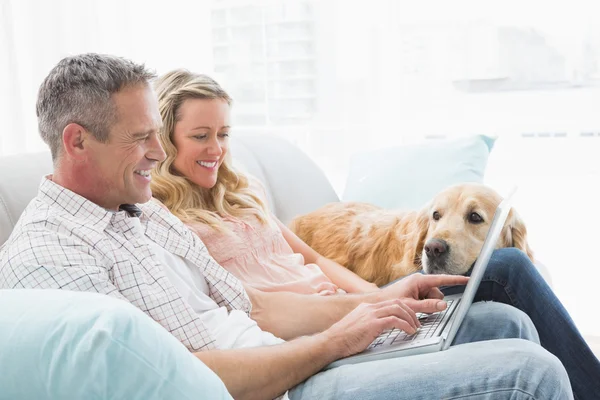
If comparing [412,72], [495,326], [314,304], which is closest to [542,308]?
[495,326]

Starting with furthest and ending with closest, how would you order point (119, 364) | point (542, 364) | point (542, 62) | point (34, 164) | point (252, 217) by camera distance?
point (542, 62) < point (252, 217) < point (34, 164) < point (542, 364) < point (119, 364)

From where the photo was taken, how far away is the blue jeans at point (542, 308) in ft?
5.24

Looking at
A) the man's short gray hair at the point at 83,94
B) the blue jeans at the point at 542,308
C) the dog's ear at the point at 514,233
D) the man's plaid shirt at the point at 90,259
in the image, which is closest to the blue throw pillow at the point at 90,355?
the man's plaid shirt at the point at 90,259

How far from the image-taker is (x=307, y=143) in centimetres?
364

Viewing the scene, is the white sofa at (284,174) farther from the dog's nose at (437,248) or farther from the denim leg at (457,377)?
the denim leg at (457,377)

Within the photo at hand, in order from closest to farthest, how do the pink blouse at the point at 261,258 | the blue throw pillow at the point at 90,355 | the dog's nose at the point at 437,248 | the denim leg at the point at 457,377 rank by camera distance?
1. the blue throw pillow at the point at 90,355
2. the denim leg at the point at 457,377
3. the pink blouse at the point at 261,258
4. the dog's nose at the point at 437,248

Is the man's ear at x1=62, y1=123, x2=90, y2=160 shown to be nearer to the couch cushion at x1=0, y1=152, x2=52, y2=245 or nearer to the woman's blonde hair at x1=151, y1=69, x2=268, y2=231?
the couch cushion at x1=0, y1=152, x2=52, y2=245

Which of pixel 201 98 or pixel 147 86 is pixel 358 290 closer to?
pixel 201 98

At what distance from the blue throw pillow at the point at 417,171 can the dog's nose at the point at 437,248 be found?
0.99 ft

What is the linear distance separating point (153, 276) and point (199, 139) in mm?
550

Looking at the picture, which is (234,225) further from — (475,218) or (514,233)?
(514,233)

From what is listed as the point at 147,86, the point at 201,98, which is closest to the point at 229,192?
the point at 201,98

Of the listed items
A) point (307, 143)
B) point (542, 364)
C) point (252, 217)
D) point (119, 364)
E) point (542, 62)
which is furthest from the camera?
point (307, 143)

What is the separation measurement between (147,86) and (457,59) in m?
2.25
